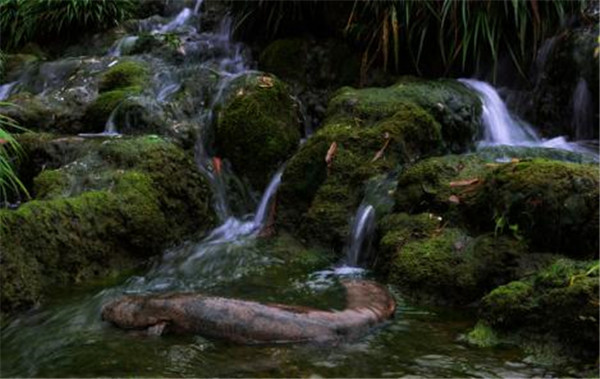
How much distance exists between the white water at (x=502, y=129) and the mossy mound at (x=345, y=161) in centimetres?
83

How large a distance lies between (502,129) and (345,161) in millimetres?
1859

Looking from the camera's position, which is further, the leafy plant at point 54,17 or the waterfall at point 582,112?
the leafy plant at point 54,17

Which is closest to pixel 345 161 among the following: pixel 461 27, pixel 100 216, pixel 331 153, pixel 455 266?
pixel 331 153

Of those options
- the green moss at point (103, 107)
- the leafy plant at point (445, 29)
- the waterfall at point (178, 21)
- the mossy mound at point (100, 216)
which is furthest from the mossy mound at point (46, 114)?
the leafy plant at point (445, 29)

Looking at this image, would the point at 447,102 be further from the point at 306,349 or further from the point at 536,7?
the point at 306,349

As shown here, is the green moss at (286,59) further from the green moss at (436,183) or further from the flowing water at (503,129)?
the green moss at (436,183)

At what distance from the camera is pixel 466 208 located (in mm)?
4379

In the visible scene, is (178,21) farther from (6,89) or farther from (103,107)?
(103,107)

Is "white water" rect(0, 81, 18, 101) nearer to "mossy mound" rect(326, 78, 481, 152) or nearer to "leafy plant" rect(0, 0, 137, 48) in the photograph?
"leafy plant" rect(0, 0, 137, 48)

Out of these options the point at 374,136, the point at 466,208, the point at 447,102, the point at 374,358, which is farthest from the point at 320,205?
the point at 374,358

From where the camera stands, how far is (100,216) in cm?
489

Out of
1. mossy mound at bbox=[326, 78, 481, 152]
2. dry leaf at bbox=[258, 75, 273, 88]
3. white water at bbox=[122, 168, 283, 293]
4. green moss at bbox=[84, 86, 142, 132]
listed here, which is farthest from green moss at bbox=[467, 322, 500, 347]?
green moss at bbox=[84, 86, 142, 132]

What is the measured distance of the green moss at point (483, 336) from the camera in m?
3.31

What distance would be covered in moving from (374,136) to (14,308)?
3.01 m
